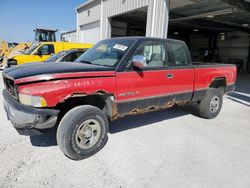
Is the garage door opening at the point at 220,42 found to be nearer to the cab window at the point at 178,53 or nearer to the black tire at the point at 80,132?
the cab window at the point at 178,53

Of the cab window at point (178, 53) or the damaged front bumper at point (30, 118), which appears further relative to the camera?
the cab window at point (178, 53)

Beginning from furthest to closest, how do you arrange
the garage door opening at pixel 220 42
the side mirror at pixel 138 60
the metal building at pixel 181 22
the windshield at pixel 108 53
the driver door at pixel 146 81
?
the garage door opening at pixel 220 42
the metal building at pixel 181 22
the windshield at pixel 108 53
the driver door at pixel 146 81
the side mirror at pixel 138 60

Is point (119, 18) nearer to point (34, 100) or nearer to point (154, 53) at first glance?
point (154, 53)

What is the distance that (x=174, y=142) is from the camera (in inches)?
151

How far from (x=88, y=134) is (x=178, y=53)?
8.52 feet

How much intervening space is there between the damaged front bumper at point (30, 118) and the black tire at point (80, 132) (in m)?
0.22

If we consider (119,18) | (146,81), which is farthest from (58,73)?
(119,18)

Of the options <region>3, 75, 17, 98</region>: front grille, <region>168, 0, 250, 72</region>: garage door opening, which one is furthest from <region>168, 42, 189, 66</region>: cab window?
<region>168, 0, 250, 72</region>: garage door opening

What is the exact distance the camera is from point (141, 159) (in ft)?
10.4

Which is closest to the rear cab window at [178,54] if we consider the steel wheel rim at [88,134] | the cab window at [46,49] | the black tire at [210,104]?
the black tire at [210,104]

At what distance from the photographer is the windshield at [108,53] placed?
356 cm

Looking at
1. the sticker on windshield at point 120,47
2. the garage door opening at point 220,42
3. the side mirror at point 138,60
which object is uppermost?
the garage door opening at point 220,42

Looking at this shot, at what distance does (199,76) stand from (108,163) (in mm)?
2889

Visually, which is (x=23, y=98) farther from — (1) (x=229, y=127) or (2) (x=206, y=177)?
(1) (x=229, y=127)
